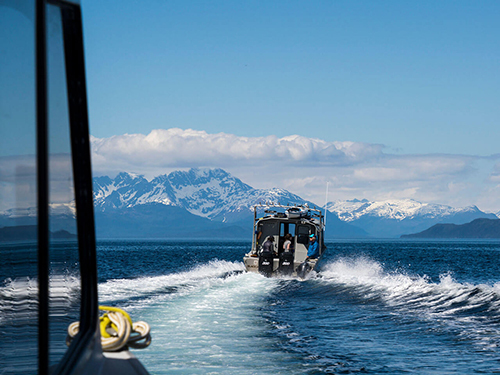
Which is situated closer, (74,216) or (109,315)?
(74,216)

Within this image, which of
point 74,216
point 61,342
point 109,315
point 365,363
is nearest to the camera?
point 61,342

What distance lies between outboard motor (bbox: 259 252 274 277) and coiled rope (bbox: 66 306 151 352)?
2226 cm

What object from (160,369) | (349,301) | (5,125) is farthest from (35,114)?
(349,301)

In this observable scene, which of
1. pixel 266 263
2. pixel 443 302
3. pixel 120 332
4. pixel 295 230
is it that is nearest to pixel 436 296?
pixel 443 302

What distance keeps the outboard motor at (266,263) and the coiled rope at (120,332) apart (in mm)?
22260

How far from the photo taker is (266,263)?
25766 mm

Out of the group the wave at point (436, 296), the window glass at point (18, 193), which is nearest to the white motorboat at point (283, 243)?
the wave at point (436, 296)

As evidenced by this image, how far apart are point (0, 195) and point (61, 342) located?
0.82 meters

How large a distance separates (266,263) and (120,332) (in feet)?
73.9

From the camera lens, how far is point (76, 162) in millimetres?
2969

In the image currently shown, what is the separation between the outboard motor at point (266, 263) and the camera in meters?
25.7

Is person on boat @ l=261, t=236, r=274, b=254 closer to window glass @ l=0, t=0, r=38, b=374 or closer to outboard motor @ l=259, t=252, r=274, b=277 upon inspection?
outboard motor @ l=259, t=252, r=274, b=277

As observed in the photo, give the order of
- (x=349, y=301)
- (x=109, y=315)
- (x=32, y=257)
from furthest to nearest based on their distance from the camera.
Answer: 1. (x=349, y=301)
2. (x=109, y=315)
3. (x=32, y=257)

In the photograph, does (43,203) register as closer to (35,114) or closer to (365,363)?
(35,114)
